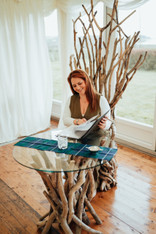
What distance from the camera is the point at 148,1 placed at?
2.60 metres

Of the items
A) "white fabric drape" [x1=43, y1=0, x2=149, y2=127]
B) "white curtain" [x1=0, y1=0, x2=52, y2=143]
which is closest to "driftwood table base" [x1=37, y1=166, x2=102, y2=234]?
"white fabric drape" [x1=43, y1=0, x2=149, y2=127]

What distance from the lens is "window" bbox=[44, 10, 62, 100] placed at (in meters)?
4.13

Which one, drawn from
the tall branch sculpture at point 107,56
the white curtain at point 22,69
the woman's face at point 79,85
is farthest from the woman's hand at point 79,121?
the white curtain at point 22,69

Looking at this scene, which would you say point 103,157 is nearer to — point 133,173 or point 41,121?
point 133,173

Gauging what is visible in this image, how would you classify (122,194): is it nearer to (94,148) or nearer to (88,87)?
(94,148)

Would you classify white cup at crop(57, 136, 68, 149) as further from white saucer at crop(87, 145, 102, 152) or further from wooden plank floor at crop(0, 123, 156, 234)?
wooden plank floor at crop(0, 123, 156, 234)

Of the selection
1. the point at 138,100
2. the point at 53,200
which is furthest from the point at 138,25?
the point at 53,200

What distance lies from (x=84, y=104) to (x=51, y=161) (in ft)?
2.39

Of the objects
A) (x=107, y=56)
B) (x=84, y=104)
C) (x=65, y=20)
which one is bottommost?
(x=84, y=104)

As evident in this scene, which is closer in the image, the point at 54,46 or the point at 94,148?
the point at 94,148

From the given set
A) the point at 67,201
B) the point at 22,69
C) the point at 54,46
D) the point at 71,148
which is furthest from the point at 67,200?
the point at 54,46

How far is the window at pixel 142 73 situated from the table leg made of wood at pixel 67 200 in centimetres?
171

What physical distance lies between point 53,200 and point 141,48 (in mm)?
2172

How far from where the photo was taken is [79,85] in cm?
190
